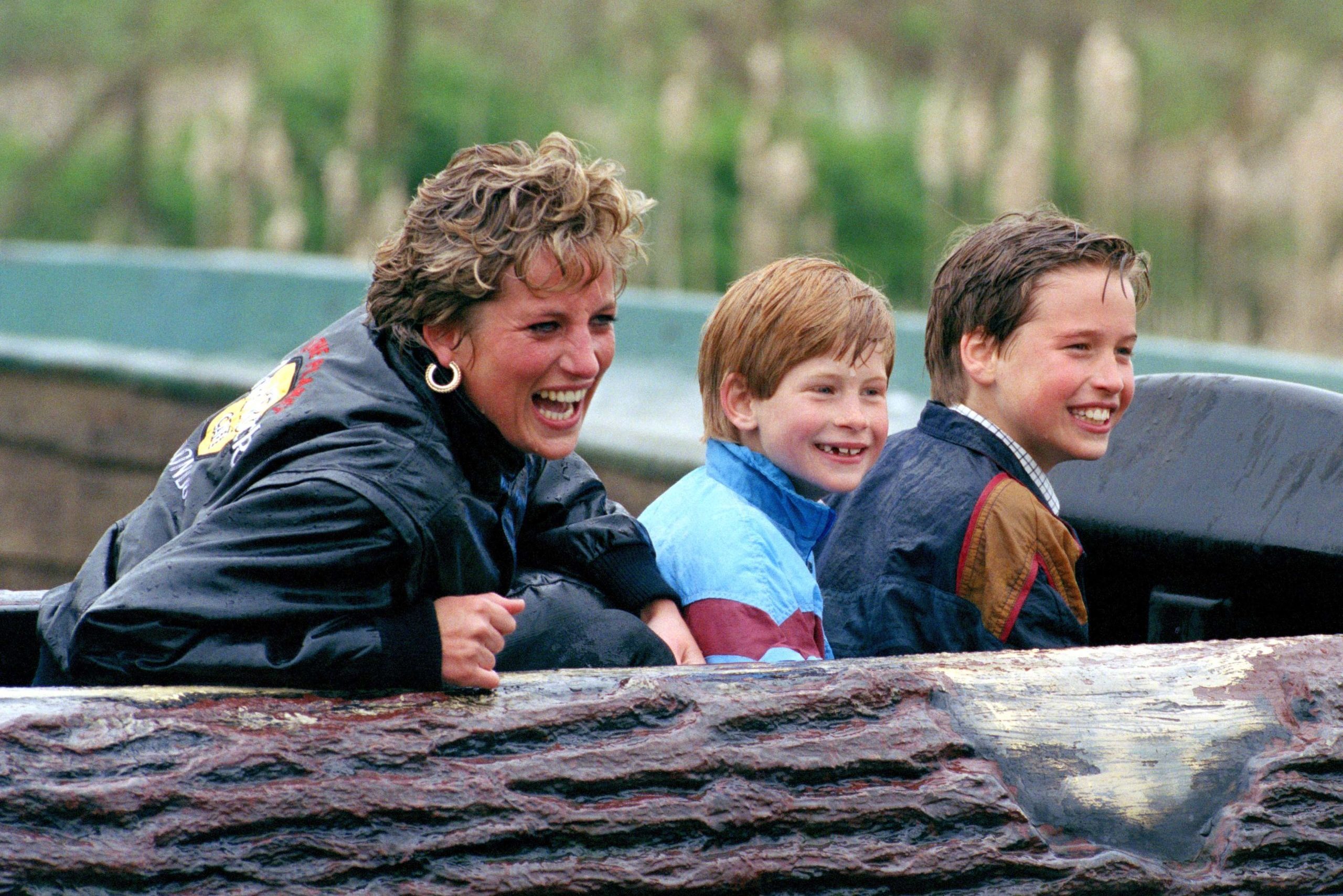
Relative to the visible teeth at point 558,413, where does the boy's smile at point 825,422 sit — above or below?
below

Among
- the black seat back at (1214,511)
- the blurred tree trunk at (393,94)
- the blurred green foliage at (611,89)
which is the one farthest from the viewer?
the blurred green foliage at (611,89)

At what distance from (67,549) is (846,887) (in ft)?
11.4

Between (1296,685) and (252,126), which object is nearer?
(1296,685)

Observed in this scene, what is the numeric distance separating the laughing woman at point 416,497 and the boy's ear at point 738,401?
227 mm

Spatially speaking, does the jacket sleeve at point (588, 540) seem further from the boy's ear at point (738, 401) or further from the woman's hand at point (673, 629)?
the boy's ear at point (738, 401)

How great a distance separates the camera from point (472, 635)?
5.43 feet

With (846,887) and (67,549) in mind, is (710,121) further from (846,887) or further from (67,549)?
(846,887)

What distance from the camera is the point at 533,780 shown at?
5.25ft

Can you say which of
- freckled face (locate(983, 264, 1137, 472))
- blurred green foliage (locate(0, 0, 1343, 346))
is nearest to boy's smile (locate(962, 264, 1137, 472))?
freckled face (locate(983, 264, 1137, 472))

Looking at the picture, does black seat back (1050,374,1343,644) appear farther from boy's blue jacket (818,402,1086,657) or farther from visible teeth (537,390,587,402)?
visible teeth (537,390,587,402)

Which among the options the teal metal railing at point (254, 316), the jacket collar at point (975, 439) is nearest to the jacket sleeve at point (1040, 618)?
the jacket collar at point (975, 439)

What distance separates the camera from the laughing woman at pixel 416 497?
1.62 meters

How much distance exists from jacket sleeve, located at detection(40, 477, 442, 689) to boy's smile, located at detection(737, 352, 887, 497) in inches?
26.4

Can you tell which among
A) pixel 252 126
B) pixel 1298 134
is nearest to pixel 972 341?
pixel 1298 134
